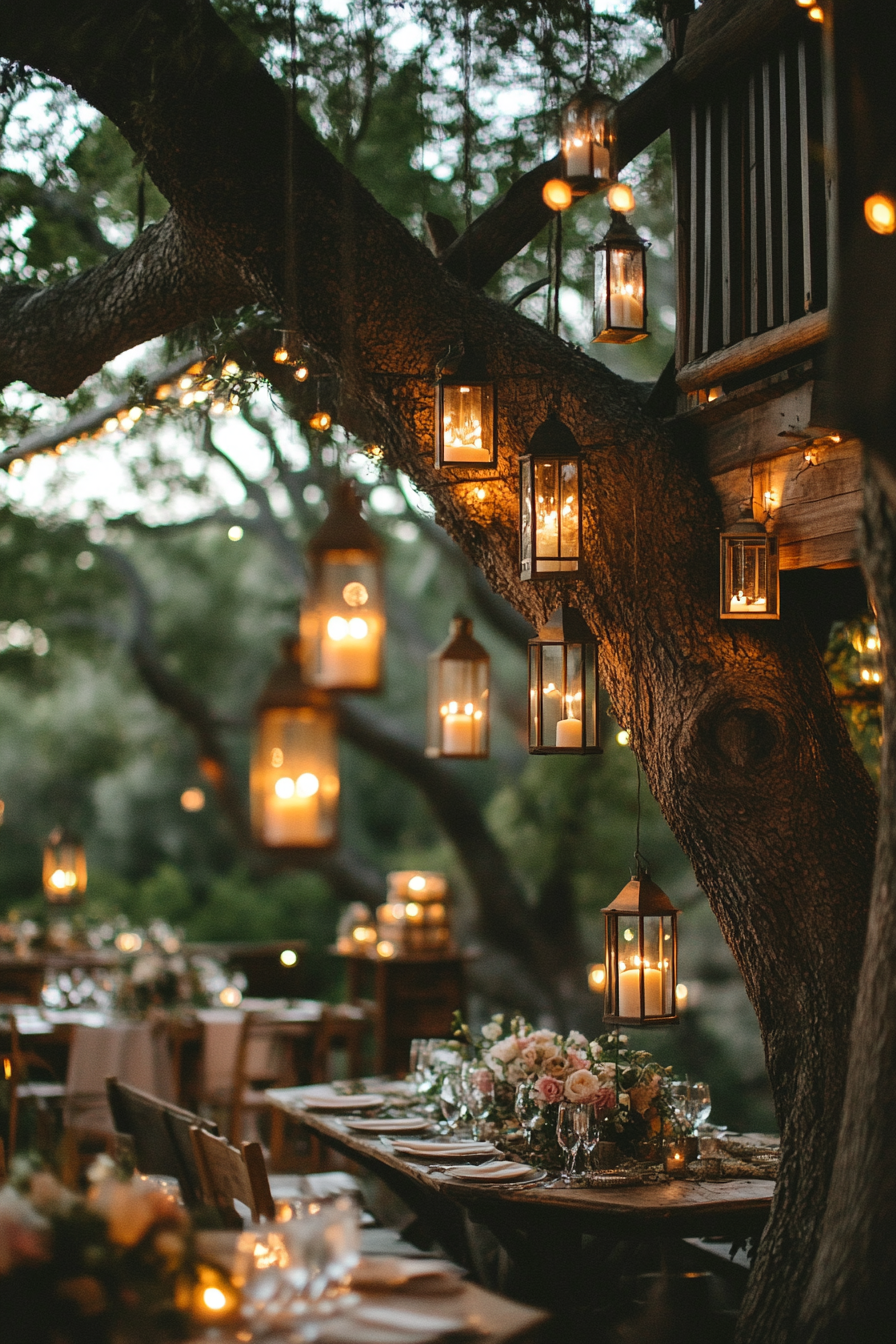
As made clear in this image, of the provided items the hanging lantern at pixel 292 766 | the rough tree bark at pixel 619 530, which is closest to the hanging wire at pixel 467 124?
the rough tree bark at pixel 619 530

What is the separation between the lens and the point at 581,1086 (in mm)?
4289

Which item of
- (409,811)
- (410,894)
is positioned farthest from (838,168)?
(409,811)

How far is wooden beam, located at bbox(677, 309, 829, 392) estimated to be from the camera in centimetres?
375

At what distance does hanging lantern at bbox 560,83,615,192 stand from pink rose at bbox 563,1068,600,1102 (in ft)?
9.40

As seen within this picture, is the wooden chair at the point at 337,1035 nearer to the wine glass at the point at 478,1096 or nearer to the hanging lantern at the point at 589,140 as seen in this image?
the wine glass at the point at 478,1096

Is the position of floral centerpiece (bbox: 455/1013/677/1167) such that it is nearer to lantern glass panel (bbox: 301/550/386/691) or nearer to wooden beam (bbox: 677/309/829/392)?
lantern glass panel (bbox: 301/550/386/691)

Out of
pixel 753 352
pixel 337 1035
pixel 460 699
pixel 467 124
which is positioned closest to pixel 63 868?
pixel 337 1035

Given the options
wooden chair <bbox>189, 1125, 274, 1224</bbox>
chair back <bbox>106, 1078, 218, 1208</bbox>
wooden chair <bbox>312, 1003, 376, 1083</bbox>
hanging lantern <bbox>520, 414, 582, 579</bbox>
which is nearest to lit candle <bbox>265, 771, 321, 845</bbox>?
wooden chair <bbox>189, 1125, 274, 1224</bbox>

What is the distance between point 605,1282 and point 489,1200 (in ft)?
3.64

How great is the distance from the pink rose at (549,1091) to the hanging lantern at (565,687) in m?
1.21

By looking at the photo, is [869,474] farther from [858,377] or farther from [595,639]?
[595,639]

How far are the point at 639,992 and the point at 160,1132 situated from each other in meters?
1.81

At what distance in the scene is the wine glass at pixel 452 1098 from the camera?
189 inches

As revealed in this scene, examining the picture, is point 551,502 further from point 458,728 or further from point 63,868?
point 63,868
